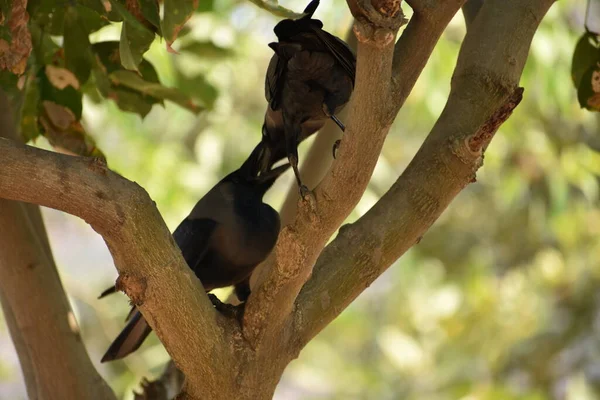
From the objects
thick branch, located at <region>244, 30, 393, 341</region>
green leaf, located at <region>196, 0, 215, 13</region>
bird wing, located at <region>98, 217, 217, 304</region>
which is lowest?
thick branch, located at <region>244, 30, 393, 341</region>

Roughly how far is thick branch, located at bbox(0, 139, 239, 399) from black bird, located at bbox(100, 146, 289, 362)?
1.32ft

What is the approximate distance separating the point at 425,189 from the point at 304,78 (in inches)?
11.5

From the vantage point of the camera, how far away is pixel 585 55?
1429mm

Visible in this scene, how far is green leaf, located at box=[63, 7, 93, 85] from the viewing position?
125 centimetres

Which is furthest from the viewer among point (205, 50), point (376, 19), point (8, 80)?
point (205, 50)

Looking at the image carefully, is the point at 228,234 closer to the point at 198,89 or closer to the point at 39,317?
the point at 39,317

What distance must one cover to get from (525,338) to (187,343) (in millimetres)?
2978

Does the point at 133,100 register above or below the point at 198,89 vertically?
below

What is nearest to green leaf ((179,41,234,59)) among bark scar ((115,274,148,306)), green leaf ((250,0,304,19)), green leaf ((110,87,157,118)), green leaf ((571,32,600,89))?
green leaf ((110,87,157,118))

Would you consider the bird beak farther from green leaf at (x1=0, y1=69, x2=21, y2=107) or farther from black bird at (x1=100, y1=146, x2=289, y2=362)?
green leaf at (x1=0, y1=69, x2=21, y2=107)

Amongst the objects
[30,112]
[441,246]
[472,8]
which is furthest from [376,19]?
[441,246]

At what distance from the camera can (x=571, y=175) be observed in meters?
3.13

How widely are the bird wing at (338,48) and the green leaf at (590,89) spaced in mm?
427

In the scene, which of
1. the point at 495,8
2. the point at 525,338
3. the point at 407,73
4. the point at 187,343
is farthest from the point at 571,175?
the point at 187,343
